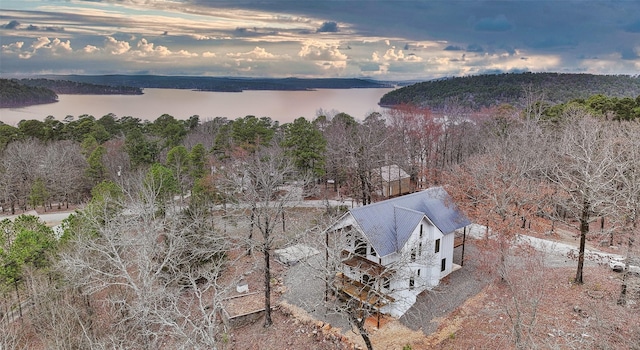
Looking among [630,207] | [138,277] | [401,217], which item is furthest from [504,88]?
[138,277]

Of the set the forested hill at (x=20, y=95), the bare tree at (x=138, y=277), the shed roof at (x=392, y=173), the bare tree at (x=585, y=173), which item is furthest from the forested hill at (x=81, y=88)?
the bare tree at (x=585, y=173)

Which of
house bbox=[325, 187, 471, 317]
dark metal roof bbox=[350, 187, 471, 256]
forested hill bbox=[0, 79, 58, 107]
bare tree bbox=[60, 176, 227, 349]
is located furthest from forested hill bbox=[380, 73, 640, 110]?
forested hill bbox=[0, 79, 58, 107]

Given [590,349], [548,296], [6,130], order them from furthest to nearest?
[6,130] < [548,296] < [590,349]

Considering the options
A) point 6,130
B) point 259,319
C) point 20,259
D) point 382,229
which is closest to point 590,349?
point 382,229

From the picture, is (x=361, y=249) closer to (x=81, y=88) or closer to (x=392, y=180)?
(x=392, y=180)

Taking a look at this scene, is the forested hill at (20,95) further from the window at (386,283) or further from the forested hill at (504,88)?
the window at (386,283)

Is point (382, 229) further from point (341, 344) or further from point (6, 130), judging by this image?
point (6, 130)
